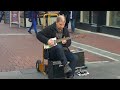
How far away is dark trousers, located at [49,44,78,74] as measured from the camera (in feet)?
19.8

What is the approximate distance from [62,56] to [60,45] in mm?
237

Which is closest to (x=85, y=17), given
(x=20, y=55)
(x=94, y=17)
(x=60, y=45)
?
(x=94, y=17)

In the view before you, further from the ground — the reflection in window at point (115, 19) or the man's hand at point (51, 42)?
the reflection in window at point (115, 19)

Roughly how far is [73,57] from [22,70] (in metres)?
1.47

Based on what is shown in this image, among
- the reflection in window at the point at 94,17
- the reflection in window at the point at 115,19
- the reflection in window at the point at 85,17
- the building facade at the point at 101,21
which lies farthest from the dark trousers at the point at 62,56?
the reflection in window at the point at 85,17

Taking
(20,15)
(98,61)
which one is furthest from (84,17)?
(98,61)

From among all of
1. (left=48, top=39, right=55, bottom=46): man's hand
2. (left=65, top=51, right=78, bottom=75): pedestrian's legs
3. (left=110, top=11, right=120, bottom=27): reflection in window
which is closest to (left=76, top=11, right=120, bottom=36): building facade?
(left=110, top=11, right=120, bottom=27): reflection in window

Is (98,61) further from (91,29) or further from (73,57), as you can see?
(91,29)

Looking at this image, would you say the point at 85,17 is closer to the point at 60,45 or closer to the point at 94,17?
the point at 94,17

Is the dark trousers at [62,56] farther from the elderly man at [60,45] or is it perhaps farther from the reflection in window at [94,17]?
the reflection in window at [94,17]

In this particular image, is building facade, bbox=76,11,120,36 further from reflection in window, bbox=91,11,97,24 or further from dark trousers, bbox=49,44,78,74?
dark trousers, bbox=49,44,78,74

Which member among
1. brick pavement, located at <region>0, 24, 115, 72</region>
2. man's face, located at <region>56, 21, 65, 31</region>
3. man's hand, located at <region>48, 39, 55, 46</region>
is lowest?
brick pavement, located at <region>0, 24, 115, 72</region>

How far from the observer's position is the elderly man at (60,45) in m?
6.04

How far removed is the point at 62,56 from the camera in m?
6.02
